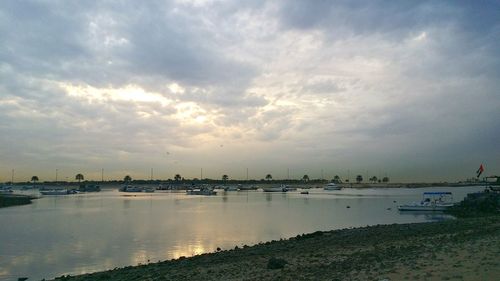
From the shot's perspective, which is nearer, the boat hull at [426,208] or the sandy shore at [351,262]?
the sandy shore at [351,262]

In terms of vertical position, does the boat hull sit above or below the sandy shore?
below

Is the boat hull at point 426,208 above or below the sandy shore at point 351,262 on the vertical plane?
below

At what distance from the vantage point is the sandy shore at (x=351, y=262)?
13.0 meters

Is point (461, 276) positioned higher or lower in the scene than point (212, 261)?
higher

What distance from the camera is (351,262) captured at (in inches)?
654

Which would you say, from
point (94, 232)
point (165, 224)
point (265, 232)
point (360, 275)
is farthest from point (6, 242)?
point (360, 275)

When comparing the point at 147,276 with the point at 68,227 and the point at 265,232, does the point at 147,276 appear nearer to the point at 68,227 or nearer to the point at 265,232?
the point at 265,232

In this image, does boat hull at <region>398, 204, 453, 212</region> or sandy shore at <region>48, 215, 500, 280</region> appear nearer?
sandy shore at <region>48, 215, 500, 280</region>

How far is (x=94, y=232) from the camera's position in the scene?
3944 centimetres

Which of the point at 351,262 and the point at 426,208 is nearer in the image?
the point at 351,262

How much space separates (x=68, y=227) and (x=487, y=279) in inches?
1657

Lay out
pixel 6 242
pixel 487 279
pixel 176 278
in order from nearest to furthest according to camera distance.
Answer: pixel 487 279 < pixel 176 278 < pixel 6 242

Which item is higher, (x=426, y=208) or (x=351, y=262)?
(x=351, y=262)

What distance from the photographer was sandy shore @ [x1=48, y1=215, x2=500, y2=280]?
42.7 ft
